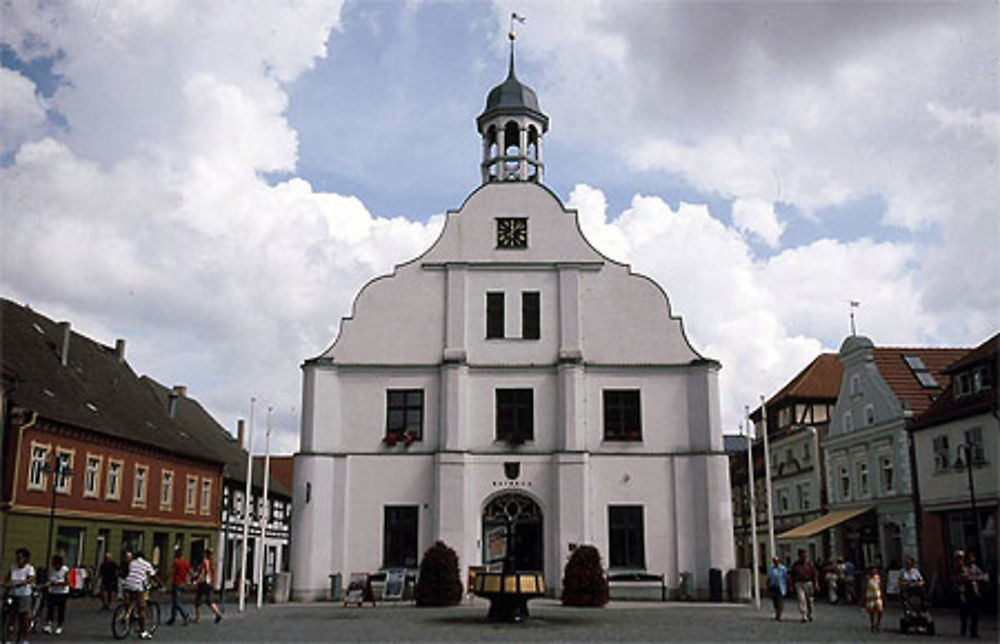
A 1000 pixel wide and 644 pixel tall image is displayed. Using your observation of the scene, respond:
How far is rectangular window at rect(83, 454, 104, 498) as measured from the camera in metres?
36.4

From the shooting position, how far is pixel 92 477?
36969 mm

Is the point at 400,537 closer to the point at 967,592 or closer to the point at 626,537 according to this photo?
Answer: the point at 626,537

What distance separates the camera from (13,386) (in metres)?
32.4

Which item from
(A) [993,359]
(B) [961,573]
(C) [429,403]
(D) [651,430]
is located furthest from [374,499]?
(A) [993,359]

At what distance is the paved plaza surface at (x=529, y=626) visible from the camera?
714 inches

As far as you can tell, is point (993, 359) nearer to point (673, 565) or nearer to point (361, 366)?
point (673, 565)

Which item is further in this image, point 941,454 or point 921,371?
point 921,371

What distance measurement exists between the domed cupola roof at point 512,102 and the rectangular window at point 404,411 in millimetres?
10951

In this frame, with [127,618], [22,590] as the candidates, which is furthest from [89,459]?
[22,590]

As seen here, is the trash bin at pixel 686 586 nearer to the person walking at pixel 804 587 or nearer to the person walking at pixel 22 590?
the person walking at pixel 804 587

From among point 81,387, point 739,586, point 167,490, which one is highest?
point 81,387

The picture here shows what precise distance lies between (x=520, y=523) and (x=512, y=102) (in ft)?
50.4

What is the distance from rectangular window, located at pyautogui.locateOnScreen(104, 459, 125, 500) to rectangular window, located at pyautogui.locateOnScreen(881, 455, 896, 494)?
3158cm

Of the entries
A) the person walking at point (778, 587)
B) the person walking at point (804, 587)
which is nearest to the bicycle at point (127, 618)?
the person walking at point (778, 587)
